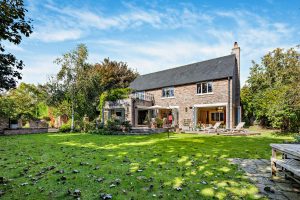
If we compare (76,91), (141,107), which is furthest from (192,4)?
(76,91)

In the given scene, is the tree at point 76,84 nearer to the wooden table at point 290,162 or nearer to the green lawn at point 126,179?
the green lawn at point 126,179

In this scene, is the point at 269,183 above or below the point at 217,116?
below

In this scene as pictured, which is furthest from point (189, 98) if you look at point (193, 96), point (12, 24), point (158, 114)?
point (12, 24)

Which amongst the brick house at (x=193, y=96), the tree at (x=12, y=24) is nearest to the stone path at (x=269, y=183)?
the tree at (x=12, y=24)

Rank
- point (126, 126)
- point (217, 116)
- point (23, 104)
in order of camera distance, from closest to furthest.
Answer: point (126, 126) → point (23, 104) → point (217, 116)

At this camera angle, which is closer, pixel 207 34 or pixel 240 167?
pixel 240 167

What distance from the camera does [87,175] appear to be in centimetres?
517

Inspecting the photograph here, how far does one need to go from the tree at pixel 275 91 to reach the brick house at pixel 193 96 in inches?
149

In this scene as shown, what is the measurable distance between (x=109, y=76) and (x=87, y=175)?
36.2 m

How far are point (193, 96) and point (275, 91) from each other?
29.9 ft

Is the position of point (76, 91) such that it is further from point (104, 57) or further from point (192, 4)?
point (104, 57)

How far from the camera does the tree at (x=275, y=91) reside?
1673 centimetres

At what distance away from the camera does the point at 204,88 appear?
950 inches

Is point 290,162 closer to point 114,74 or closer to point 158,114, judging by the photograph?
point 158,114
